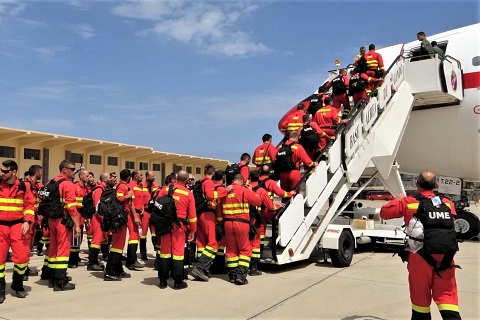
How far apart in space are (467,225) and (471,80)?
3.90 metres

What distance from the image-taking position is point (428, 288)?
3.66m

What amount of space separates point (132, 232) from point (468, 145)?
26.5 ft

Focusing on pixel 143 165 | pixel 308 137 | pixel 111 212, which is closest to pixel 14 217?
pixel 111 212

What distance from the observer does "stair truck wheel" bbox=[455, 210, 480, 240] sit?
10.9m

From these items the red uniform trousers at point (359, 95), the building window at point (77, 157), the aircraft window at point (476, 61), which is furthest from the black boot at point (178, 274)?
the building window at point (77, 157)

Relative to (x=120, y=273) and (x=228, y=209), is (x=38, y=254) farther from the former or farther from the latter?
(x=228, y=209)

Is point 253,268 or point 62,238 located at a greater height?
point 62,238

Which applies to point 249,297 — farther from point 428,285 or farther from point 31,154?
point 31,154

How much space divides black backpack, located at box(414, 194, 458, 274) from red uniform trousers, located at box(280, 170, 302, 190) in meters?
3.73

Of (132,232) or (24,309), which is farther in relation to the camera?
(132,232)

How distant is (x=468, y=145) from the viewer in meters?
9.95

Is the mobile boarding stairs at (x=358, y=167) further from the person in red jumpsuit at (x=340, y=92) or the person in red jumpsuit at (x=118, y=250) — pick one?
the person in red jumpsuit at (x=118, y=250)

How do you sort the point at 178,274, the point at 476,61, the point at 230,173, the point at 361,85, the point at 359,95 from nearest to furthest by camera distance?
the point at 178,274
the point at 230,173
the point at 361,85
the point at 359,95
the point at 476,61

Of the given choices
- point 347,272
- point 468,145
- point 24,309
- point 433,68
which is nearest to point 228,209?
point 347,272
